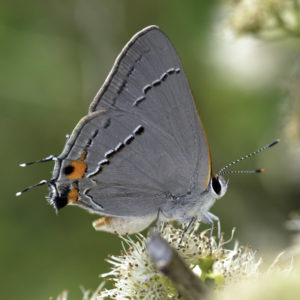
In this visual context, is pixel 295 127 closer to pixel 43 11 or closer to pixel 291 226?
pixel 291 226

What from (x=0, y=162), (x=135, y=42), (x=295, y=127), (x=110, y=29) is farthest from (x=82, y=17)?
(x=135, y=42)

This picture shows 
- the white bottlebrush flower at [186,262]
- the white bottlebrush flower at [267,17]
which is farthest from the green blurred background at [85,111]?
the white bottlebrush flower at [186,262]

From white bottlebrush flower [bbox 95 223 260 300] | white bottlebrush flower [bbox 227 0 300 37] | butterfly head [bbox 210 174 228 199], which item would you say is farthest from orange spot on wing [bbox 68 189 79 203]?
white bottlebrush flower [bbox 227 0 300 37]

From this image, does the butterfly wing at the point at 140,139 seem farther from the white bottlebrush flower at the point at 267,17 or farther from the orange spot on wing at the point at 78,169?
the white bottlebrush flower at the point at 267,17

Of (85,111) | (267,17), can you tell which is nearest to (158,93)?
(267,17)

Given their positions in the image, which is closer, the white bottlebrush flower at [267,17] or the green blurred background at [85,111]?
the white bottlebrush flower at [267,17]
